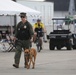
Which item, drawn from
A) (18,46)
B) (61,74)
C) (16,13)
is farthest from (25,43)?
(16,13)

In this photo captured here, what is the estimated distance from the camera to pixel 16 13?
22594mm

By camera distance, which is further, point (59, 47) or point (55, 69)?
point (59, 47)

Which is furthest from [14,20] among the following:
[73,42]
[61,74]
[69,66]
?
[61,74]

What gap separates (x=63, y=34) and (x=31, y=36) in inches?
376

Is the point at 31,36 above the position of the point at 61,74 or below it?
above

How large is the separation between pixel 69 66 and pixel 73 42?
9.90 m

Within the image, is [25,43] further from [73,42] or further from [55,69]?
[73,42]

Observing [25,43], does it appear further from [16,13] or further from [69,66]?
[16,13]

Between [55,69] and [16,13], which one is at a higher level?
[16,13]

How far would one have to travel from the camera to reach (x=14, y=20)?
118 ft

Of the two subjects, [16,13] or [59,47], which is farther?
[59,47]

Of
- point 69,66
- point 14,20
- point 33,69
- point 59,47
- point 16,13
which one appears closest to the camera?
point 33,69

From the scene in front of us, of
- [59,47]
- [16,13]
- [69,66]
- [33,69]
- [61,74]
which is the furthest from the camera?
[59,47]

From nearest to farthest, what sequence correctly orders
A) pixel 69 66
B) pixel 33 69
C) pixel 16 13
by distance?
pixel 33 69, pixel 69 66, pixel 16 13
